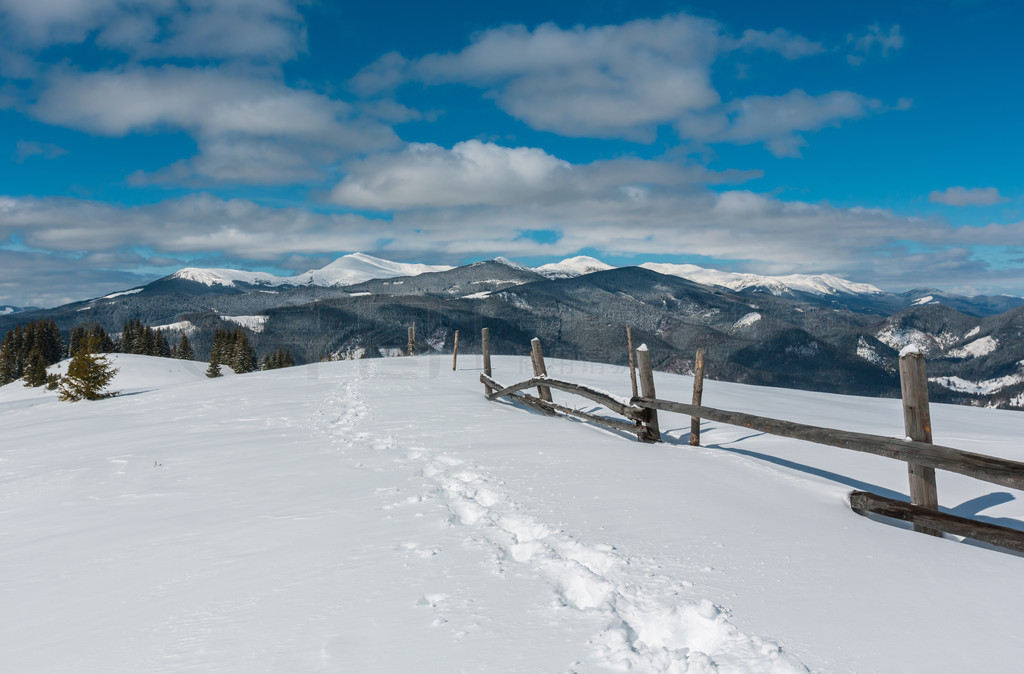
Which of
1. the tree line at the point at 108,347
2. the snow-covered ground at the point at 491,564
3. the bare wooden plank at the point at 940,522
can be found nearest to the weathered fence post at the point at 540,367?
the snow-covered ground at the point at 491,564

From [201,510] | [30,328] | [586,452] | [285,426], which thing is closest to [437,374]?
[285,426]

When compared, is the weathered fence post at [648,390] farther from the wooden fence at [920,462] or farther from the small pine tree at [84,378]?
the small pine tree at [84,378]

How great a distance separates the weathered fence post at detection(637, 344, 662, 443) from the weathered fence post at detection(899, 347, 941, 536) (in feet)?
12.6

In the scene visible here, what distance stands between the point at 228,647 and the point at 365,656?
74cm

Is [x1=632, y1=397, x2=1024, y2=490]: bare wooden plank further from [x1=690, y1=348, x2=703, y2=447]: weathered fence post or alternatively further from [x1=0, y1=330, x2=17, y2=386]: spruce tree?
[x1=0, y1=330, x2=17, y2=386]: spruce tree

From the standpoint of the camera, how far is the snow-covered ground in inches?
103

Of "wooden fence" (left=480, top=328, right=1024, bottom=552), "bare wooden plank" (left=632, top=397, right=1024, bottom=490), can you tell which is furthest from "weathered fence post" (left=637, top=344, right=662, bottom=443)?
"wooden fence" (left=480, top=328, right=1024, bottom=552)

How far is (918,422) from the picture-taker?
4.85 metres

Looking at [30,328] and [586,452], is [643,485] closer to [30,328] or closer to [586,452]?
[586,452]

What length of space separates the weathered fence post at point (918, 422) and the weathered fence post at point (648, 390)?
151 inches

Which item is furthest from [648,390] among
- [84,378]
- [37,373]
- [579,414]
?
[37,373]

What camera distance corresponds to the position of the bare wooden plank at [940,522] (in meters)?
4.06

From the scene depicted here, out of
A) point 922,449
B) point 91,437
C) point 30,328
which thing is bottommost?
point 91,437

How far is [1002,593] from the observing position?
3275 millimetres
